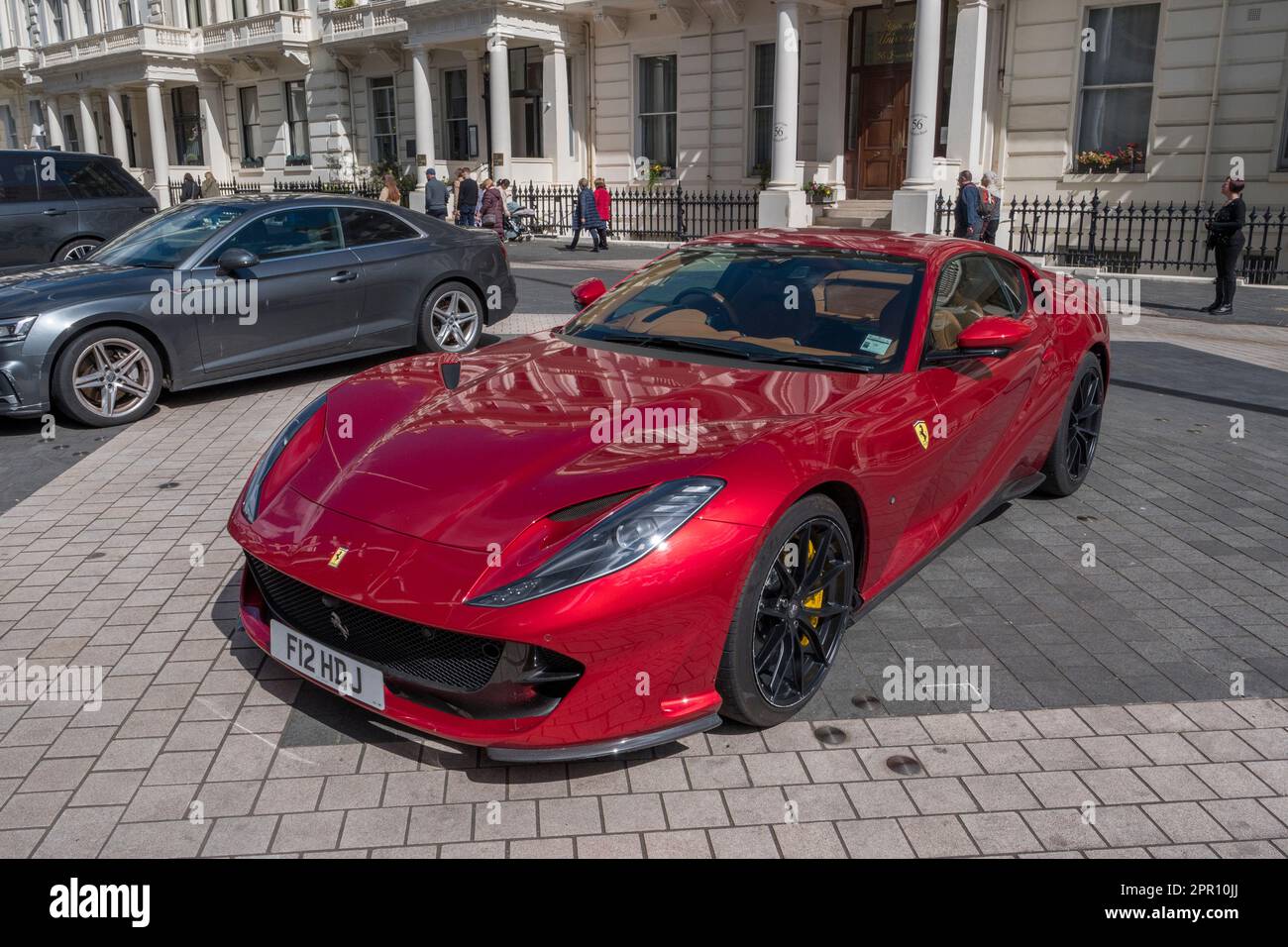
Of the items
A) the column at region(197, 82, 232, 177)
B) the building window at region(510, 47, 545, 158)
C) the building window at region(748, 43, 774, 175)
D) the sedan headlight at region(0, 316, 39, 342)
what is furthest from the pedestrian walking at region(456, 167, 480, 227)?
the column at region(197, 82, 232, 177)

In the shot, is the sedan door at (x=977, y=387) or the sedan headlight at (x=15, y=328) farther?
the sedan headlight at (x=15, y=328)

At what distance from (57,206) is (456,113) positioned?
62.9 ft

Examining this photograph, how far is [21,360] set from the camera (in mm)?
7164

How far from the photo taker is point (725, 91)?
24391 mm

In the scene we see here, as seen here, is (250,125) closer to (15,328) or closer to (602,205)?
(602,205)

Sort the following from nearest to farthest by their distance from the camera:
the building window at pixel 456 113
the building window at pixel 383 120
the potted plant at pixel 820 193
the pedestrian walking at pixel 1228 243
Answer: the pedestrian walking at pixel 1228 243 < the potted plant at pixel 820 193 < the building window at pixel 456 113 < the building window at pixel 383 120

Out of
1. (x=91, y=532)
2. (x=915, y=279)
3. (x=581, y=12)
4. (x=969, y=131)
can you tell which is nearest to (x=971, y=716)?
(x=915, y=279)

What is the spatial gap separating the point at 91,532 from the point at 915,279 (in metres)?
4.34

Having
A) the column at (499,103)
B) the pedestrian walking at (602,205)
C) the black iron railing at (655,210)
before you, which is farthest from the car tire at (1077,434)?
the column at (499,103)

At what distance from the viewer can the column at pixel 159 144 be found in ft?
122

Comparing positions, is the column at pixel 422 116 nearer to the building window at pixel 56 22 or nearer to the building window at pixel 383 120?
the building window at pixel 383 120

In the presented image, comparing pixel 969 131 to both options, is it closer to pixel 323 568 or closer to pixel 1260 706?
pixel 1260 706

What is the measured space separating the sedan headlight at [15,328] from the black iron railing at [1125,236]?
49.2 ft

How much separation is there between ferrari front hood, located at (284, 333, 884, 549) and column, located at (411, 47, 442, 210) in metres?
24.6
